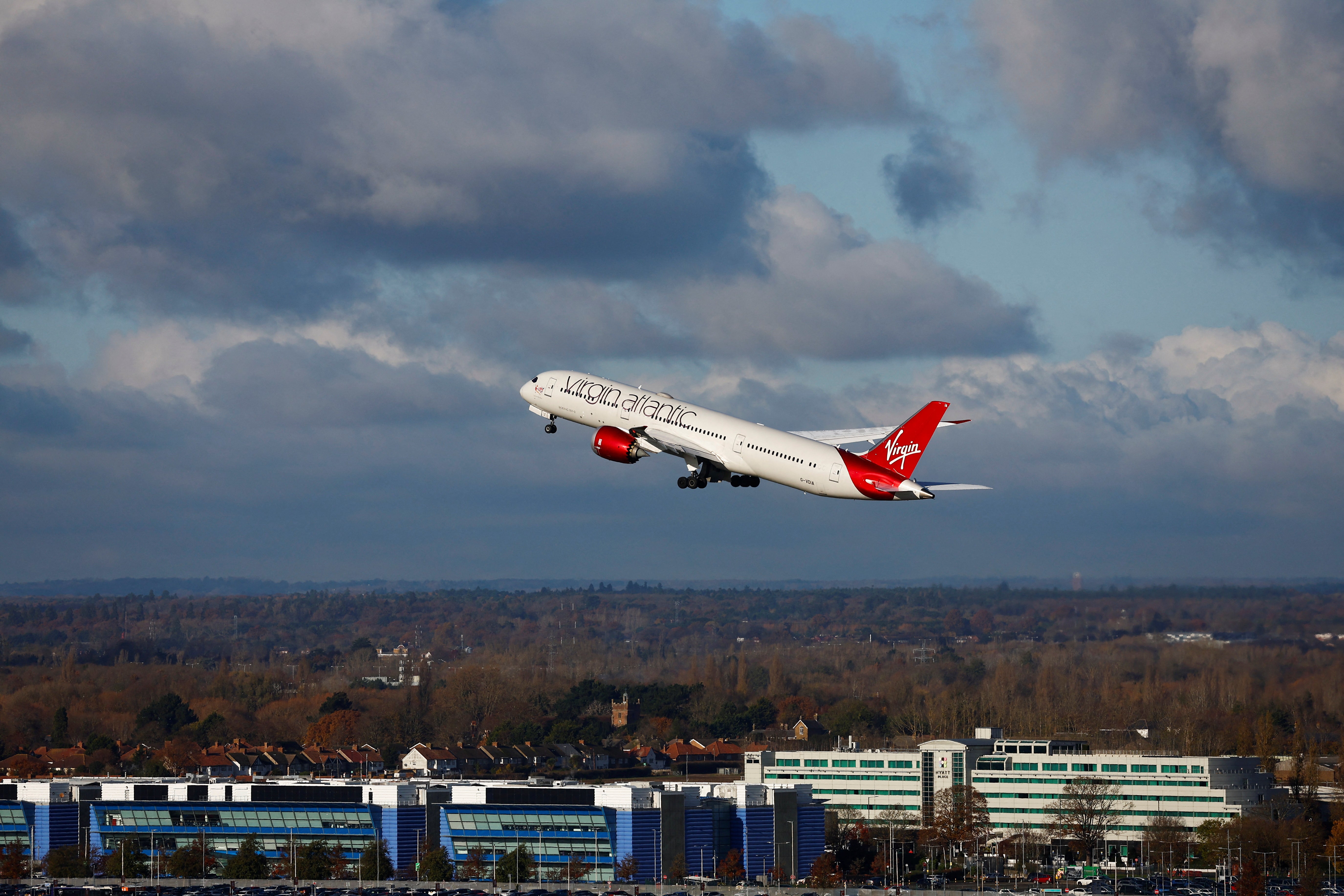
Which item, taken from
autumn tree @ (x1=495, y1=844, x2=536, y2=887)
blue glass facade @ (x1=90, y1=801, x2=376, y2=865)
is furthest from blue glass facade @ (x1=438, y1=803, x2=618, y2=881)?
blue glass facade @ (x1=90, y1=801, x2=376, y2=865)

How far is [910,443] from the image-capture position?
91812mm

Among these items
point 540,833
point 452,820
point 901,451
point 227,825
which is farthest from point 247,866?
point 901,451

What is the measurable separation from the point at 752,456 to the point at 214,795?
94.5 meters

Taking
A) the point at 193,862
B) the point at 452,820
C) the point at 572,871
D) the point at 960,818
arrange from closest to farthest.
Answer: the point at 572,871, the point at 193,862, the point at 452,820, the point at 960,818

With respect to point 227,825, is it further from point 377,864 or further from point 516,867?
point 516,867

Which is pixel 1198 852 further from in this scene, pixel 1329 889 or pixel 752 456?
pixel 752 456

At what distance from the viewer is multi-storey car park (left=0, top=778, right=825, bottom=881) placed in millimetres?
160375

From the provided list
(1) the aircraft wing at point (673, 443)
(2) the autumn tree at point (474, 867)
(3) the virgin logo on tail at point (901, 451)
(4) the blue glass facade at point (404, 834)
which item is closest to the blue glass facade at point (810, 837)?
(2) the autumn tree at point (474, 867)

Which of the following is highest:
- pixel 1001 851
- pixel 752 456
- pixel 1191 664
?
pixel 752 456

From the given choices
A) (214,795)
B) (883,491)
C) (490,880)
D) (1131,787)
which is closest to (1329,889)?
(1131,787)

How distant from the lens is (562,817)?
161 m

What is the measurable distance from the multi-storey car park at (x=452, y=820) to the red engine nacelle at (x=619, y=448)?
6536 centimetres

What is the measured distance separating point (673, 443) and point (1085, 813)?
328 feet

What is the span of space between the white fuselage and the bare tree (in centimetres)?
9551
